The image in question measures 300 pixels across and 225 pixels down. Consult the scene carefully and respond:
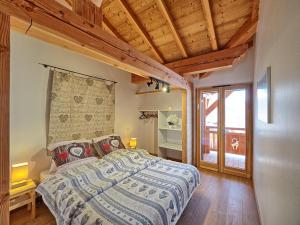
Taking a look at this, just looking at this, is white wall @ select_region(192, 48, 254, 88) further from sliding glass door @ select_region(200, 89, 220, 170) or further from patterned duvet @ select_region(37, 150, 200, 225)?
patterned duvet @ select_region(37, 150, 200, 225)

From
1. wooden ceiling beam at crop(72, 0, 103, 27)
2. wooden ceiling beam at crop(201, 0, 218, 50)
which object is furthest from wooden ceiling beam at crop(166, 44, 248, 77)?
wooden ceiling beam at crop(72, 0, 103, 27)

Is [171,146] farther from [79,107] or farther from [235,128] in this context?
[79,107]

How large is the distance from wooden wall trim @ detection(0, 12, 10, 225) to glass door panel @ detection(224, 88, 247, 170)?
3.76m

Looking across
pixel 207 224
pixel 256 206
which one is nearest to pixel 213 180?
pixel 256 206

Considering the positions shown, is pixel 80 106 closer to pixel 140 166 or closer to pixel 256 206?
pixel 140 166

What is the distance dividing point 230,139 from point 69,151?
3.43m

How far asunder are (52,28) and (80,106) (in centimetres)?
219

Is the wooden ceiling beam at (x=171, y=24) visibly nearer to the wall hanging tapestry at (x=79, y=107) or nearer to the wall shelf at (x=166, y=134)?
the wall shelf at (x=166, y=134)

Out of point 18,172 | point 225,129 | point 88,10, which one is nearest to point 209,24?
point 88,10

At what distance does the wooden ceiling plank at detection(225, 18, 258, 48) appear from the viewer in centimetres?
256

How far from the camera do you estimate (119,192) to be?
1758mm

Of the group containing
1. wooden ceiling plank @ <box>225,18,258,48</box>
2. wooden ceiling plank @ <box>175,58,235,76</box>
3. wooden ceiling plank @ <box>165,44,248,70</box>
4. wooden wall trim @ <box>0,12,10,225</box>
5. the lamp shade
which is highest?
wooden ceiling plank @ <box>225,18,258,48</box>

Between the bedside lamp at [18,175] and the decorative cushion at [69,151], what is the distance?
39 centimetres

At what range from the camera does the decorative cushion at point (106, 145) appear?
303cm
